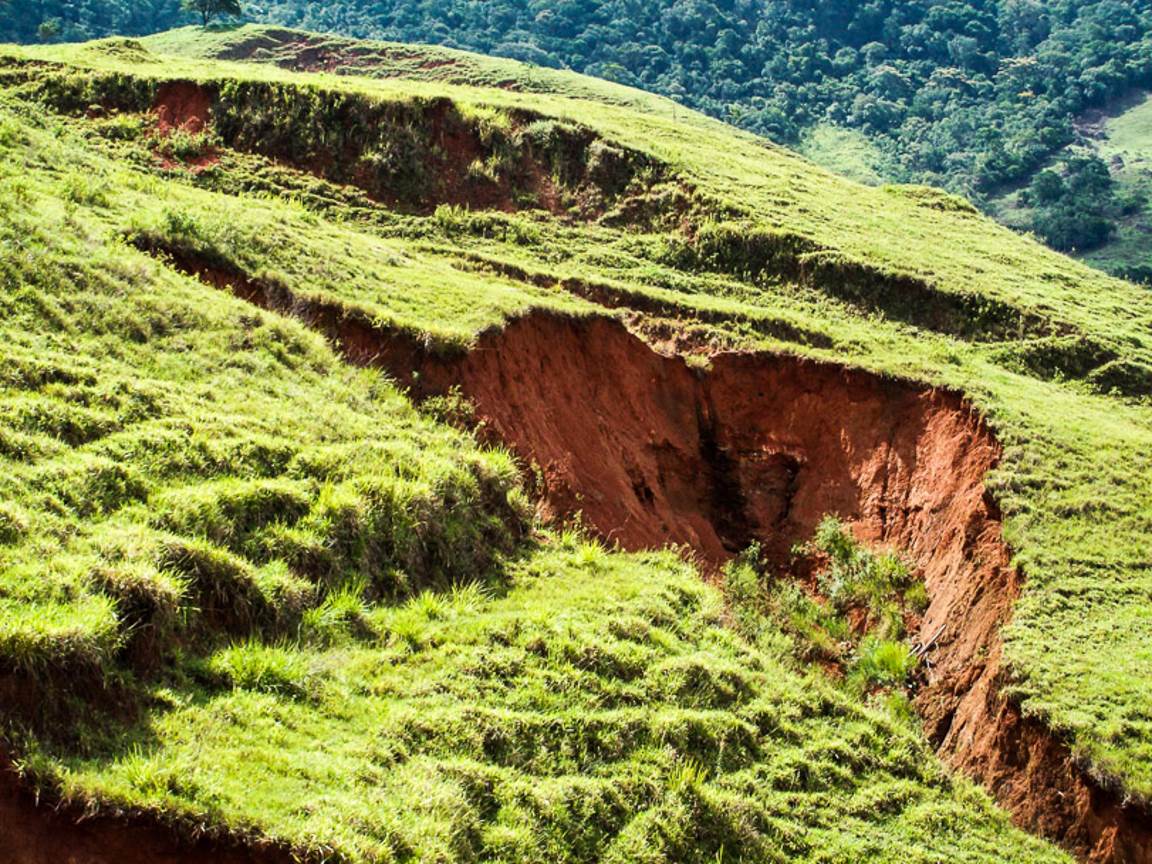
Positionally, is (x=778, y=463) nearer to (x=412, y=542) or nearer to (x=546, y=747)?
(x=412, y=542)

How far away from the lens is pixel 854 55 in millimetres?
85000

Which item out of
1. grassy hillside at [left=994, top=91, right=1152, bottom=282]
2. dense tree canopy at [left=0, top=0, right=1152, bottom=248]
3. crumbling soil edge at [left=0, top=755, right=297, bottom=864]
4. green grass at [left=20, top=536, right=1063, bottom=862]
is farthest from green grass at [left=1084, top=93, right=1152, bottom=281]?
crumbling soil edge at [left=0, top=755, right=297, bottom=864]

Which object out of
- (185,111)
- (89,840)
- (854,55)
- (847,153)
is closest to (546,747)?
(89,840)

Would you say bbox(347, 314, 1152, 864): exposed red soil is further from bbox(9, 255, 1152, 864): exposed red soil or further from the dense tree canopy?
the dense tree canopy

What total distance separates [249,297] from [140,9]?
62.6 m

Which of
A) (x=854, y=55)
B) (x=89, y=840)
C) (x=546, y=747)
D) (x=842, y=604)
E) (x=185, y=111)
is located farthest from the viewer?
(x=854, y=55)

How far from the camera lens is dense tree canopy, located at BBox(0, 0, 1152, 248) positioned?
7262 centimetres

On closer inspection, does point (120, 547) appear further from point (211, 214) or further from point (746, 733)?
point (211, 214)

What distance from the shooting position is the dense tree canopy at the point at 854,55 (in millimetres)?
72625

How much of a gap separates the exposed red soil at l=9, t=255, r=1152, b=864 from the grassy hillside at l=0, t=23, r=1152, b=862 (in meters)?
0.29

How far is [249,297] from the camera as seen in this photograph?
12.5 meters

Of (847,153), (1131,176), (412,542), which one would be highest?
(1131,176)

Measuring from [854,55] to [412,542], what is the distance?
277 feet

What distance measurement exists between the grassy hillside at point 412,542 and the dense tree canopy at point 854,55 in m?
53.4
